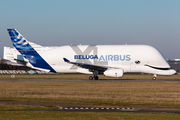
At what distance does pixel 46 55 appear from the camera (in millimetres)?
50750

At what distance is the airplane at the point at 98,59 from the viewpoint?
152ft

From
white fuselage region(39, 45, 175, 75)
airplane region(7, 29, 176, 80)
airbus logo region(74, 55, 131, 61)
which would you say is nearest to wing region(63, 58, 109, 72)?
airplane region(7, 29, 176, 80)

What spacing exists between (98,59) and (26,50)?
44.9ft

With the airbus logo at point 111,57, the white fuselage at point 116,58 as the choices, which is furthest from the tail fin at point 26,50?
the airbus logo at point 111,57

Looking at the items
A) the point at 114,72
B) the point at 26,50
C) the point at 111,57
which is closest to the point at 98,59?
the point at 111,57

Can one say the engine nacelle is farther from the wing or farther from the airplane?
the wing

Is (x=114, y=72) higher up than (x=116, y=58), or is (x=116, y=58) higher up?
(x=116, y=58)

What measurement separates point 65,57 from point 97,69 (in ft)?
21.3

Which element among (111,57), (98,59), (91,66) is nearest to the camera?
(91,66)

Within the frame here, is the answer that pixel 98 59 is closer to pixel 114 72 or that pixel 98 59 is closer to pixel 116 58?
pixel 116 58

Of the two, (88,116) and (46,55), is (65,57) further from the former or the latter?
(88,116)

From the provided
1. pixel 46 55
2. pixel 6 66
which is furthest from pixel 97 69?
pixel 6 66

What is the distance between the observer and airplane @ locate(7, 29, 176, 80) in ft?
152

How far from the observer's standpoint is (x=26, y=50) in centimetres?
5150
